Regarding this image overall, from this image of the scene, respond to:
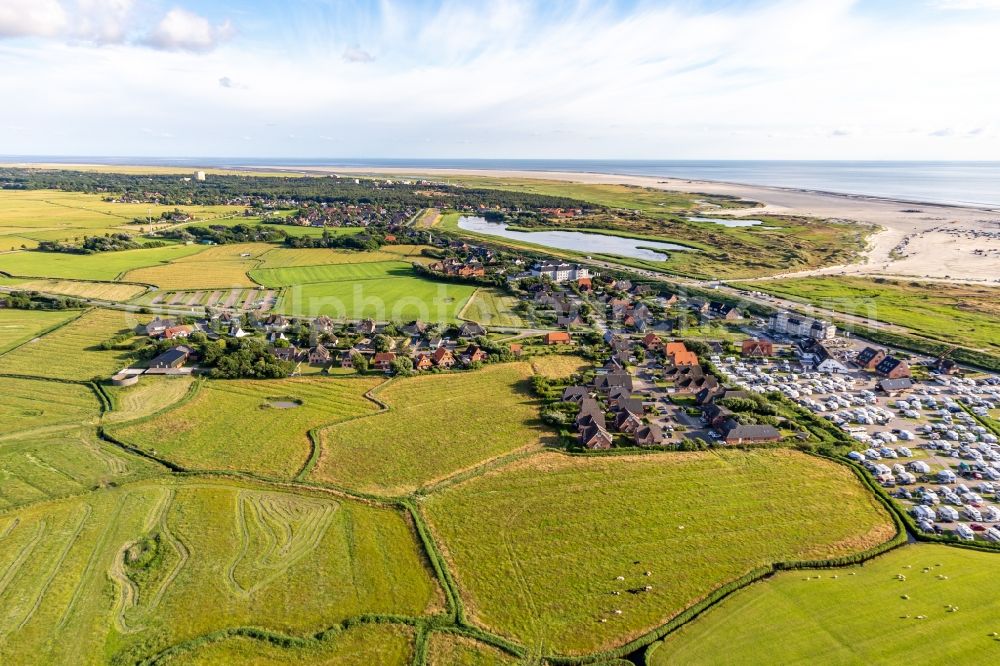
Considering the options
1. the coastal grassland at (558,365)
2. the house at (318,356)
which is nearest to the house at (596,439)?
the coastal grassland at (558,365)

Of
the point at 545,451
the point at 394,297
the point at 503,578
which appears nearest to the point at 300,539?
the point at 503,578

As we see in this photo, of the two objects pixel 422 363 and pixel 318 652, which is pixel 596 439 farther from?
pixel 318 652

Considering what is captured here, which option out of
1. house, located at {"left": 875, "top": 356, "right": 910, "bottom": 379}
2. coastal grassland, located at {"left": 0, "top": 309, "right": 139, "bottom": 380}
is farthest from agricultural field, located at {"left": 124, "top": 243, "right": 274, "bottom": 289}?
house, located at {"left": 875, "top": 356, "right": 910, "bottom": 379}

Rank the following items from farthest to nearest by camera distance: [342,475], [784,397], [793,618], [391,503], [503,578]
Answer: [784,397], [342,475], [391,503], [503,578], [793,618]

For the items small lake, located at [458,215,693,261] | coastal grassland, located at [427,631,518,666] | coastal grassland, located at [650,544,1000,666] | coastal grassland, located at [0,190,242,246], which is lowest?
coastal grassland, located at [427,631,518,666]

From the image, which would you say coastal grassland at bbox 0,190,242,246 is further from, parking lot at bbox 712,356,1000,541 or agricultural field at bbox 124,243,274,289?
parking lot at bbox 712,356,1000,541

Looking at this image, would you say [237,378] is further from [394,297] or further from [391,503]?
[394,297]

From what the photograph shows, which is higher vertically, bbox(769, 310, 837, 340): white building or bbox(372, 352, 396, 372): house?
bbox(769, 310, 837, 340): white building

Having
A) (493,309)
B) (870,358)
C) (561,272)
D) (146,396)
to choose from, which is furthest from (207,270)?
(870,358)
